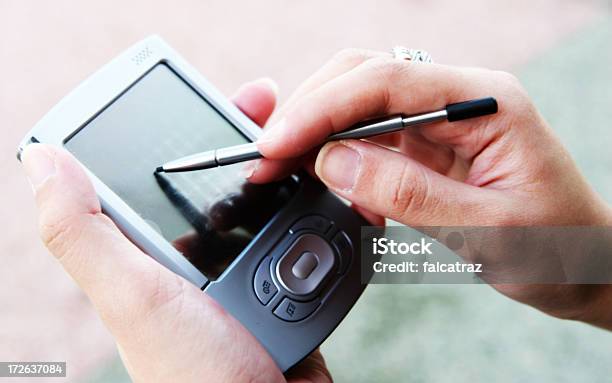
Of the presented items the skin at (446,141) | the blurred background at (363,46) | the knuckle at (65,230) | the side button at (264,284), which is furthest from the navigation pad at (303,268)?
the blurred background at (363,46)

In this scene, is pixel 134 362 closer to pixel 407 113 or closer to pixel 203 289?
pixel 203 289

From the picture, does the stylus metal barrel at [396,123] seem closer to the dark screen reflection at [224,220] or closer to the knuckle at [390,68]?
the knuckle at [390,68]

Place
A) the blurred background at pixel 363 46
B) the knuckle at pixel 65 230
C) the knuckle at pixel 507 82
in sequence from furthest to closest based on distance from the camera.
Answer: the blurred background at pixel 363 46 → the knuckle at pixel 507 82 → the knuckle at pixel 65 230

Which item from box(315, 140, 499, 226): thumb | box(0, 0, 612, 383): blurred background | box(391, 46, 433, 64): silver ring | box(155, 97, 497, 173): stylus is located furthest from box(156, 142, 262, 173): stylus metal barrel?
box(0, 0, 612, 383): blurred background

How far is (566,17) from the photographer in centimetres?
164

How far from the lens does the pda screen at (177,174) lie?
740 mm

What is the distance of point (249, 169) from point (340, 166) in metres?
0.16

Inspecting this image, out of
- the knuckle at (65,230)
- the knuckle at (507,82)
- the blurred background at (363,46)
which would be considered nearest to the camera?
the knuckle at (65,230)

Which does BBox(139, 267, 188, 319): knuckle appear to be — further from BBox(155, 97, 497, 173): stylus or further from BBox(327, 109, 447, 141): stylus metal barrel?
BBox(327, 109, 447, 141): stylus metal barrel

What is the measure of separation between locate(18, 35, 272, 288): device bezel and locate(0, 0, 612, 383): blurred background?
1.56 ft

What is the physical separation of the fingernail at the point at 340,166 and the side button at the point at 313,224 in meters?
0.12

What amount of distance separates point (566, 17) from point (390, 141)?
1.01m

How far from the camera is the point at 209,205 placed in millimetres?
783

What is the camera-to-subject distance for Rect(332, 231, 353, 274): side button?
0.79 meters
